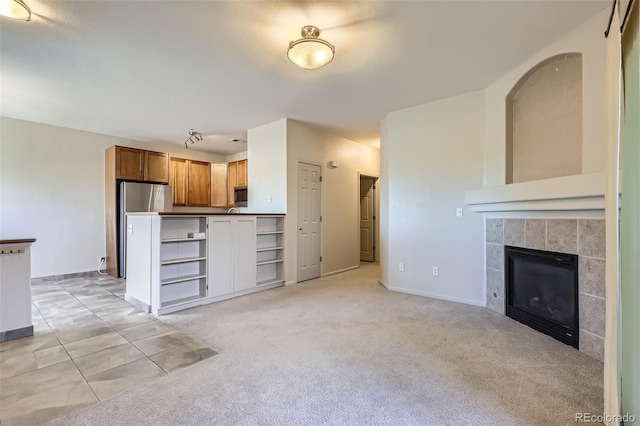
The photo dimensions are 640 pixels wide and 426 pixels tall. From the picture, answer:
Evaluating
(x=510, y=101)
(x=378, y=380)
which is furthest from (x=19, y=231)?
(x=510, y=101)

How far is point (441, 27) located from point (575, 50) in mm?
1186

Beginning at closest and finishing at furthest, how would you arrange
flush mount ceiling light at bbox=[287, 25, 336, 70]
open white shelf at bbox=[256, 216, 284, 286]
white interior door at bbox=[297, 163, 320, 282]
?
1. flush mount ceiling light at bbox=[287, 25, 336, 70]
2. open white shelf at bbox=[256, 216, 284, 286]
3. white interior door at bbox=[297, 163, 320, 282]

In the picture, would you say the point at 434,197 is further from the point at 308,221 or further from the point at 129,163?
the point at 129,163

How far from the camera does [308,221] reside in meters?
5.13

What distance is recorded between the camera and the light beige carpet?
1.63 meters

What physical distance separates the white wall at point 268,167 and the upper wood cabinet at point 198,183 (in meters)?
2.09

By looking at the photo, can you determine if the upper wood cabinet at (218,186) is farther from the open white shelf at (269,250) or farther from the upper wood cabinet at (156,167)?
the open white shelf at (269,250)

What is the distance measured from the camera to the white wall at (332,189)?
4820 mm

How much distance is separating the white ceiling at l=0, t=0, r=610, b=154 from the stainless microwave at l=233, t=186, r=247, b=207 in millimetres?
2043

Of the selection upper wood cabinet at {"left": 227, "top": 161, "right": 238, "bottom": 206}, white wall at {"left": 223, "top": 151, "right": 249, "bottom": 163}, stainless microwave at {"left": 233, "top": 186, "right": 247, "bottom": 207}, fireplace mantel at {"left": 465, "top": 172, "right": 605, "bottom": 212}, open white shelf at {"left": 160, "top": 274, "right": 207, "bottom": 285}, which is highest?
white wall at {"left": 223, "top": 151, "right": 249, "bottom": 163}

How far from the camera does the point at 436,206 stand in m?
3.98

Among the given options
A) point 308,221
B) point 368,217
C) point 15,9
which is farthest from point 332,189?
point 15,9

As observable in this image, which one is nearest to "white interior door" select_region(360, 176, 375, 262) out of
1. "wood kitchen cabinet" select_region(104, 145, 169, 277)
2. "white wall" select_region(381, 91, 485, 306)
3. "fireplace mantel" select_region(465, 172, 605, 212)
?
"white wall" select_region(381, 91, 485, 306)

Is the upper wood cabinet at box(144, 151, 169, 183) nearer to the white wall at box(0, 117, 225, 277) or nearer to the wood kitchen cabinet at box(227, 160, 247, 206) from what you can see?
the white wall at box(0, 117, 225, 277)
